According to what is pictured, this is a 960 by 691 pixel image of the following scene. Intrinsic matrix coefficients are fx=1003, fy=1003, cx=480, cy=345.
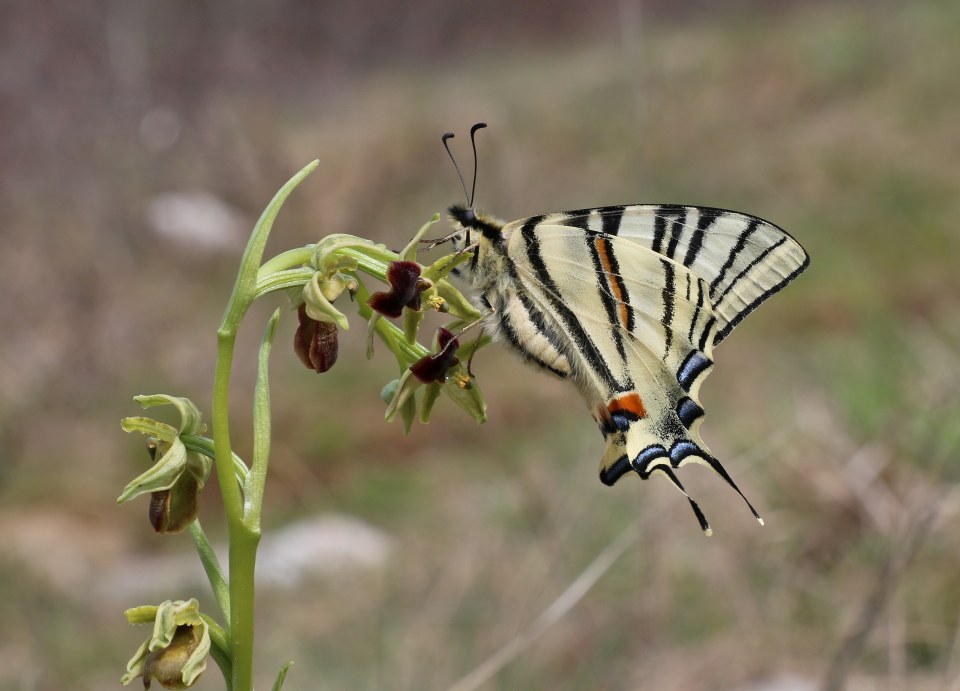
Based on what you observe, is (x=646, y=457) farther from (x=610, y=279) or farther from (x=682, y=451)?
(x=610, y=279)

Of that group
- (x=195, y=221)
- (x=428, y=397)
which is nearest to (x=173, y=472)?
(x=428, y=397)

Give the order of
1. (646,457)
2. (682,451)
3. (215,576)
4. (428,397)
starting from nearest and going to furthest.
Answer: (215,576) → (428,397) → (646,457) → (682,451)

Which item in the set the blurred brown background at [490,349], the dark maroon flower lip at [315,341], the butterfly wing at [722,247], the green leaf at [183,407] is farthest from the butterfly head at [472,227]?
the blurred brown background at [490,349]

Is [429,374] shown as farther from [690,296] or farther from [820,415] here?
[820,415]

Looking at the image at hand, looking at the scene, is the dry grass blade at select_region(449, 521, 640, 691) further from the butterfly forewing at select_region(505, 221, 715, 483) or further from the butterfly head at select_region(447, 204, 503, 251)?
the butterfly head at select_region(447, 204, 503, 251)

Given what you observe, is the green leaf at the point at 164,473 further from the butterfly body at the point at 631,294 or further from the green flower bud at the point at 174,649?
the butterfly body at the point at 631,294

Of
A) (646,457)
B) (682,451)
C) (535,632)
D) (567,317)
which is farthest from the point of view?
(535,632)
